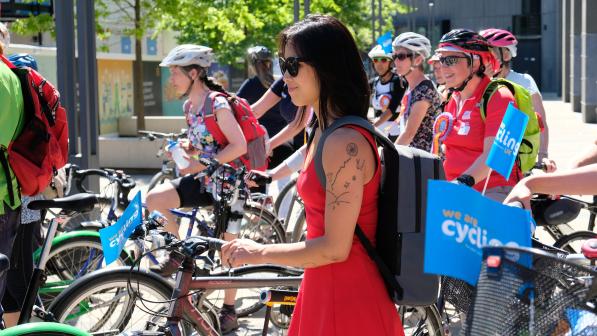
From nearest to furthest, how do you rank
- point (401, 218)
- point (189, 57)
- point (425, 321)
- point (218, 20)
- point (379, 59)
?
1. point (401, 218)
2. point (425, 321)
3. point (189, 57)
4. point (379, 59)
5. point (218, 20)

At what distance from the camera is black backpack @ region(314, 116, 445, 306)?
9.73ft

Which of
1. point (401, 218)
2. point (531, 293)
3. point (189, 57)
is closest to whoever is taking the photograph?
point (531, 293)

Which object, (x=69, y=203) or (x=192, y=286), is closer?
(x=192, y=286)

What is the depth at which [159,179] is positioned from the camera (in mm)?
9883

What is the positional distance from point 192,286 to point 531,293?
7.13 ft

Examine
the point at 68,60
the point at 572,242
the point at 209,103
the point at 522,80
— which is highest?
the point at 68,60

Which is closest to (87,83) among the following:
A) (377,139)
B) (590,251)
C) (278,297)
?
(278,297)

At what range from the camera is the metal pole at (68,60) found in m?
9.08

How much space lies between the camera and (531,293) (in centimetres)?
193

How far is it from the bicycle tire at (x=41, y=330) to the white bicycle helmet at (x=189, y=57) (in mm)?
2784

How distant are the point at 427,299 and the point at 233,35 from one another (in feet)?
69.0

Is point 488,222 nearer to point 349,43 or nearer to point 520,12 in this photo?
point 349,43

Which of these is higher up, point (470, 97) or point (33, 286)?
point (470, 97)

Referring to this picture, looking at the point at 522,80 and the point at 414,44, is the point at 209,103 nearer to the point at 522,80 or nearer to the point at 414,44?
the point at 414,44
